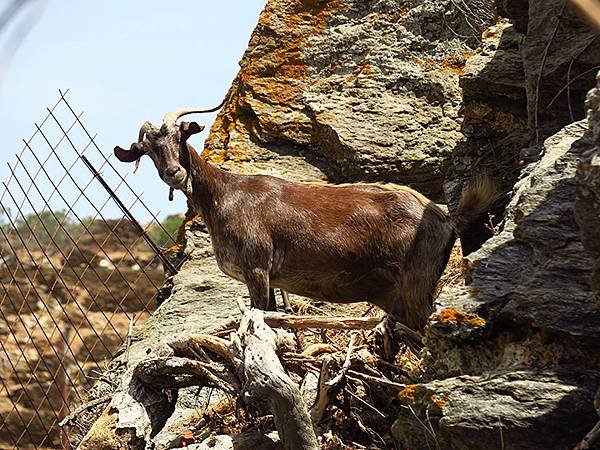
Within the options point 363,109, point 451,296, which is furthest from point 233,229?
point 451,296

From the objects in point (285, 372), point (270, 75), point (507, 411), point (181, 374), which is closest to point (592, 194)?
point (507, 411)

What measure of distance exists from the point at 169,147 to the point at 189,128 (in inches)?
7.5

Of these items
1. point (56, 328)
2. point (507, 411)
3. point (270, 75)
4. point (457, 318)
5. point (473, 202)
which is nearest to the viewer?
point (507, 411)

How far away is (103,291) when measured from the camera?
12.6 metres

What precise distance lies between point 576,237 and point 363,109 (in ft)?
16.4

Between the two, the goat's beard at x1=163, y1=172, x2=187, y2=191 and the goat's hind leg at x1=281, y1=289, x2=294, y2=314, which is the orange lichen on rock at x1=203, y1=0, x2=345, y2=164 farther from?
the goat's hind leg at x1=281, y1=289, x2=294, y2=314

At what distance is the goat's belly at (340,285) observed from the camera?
7359 mm

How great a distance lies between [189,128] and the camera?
8.02 m

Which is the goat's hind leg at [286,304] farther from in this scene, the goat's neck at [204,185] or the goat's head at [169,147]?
the goat's head at [169,147]

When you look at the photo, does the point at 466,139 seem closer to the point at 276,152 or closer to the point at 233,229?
the point at 233,229

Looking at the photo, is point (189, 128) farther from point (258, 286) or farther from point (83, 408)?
point (83, 408)

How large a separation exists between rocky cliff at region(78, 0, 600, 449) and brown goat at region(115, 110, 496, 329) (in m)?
0.22

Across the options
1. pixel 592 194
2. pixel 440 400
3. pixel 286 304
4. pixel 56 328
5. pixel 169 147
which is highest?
pixel 592 194

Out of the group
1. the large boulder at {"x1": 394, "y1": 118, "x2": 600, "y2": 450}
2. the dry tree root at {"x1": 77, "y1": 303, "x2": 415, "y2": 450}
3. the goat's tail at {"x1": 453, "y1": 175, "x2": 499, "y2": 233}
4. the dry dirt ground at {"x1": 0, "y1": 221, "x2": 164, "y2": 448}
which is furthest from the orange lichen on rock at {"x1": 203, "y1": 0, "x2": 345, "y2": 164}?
the large boulder at {"x1": 394, "y1": 118, "x2": 600, "y2": 450}
